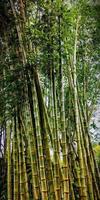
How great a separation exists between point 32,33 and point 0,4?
3.45ft

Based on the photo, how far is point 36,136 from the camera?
16.6 ft

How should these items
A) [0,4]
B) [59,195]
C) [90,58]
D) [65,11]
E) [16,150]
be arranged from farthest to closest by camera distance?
[90,58] < [0,4] < [16,150] < [65,11] < [59,195]

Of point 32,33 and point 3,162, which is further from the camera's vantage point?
point 3,162

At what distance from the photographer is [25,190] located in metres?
5.19

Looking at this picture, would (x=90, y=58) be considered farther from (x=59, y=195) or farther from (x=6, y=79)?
(x=59, y=195)

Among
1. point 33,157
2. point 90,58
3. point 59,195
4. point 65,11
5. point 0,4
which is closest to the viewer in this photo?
point 59,195

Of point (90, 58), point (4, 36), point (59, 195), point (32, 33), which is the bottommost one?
point (59, 195)

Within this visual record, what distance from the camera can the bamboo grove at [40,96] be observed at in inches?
191

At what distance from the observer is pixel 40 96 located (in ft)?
17.6

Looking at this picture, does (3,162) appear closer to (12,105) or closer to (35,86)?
(12,105)

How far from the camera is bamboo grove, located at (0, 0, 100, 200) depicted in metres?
4.85

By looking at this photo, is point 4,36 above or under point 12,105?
above

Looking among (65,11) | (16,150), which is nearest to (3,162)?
(16,150)

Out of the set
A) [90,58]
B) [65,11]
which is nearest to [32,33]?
[65,11]
